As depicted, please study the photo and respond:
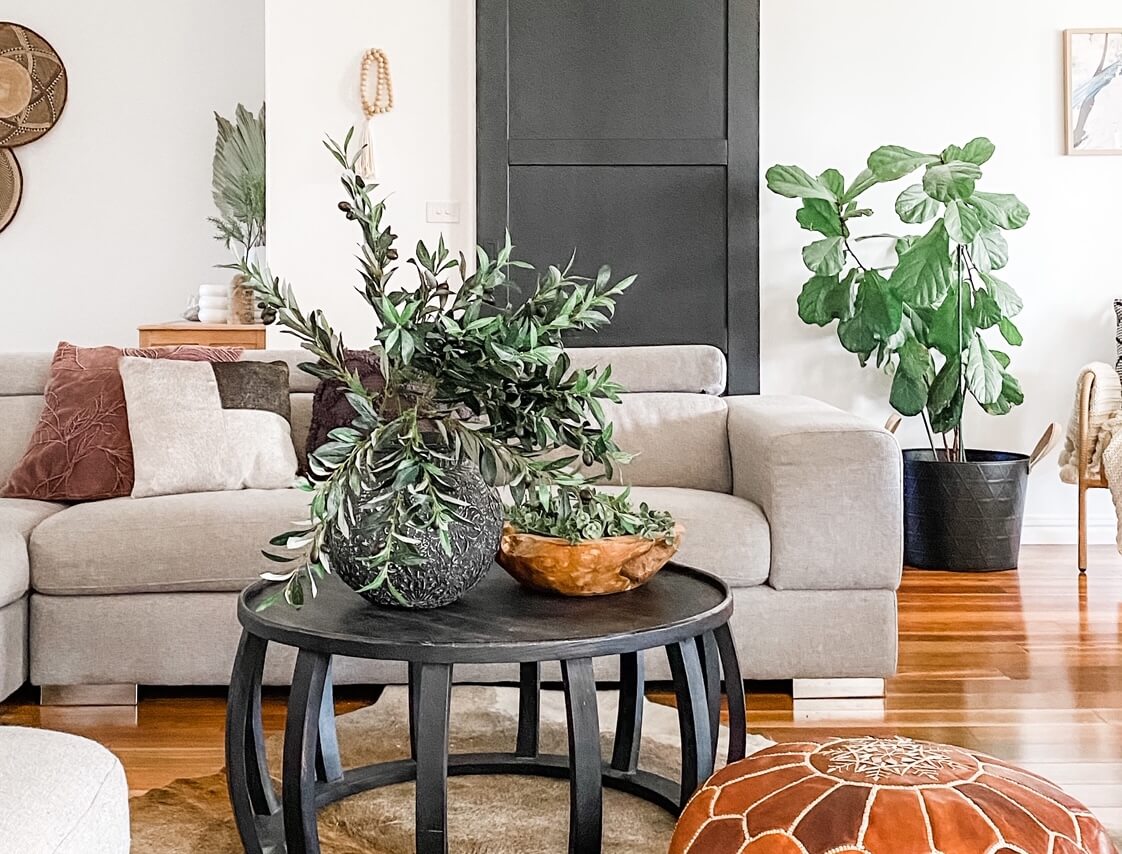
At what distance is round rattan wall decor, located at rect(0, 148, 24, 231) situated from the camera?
17.9 feet

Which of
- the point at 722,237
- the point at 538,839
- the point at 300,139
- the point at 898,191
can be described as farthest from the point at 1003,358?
the point at 538,839

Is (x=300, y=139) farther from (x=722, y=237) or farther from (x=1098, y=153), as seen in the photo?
(x=1098, y=153)

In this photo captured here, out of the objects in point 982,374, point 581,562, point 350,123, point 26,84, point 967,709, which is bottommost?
point 967,709

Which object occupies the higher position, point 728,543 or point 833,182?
point 833,182

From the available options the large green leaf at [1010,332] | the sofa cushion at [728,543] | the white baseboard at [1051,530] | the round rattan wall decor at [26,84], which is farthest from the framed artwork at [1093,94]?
the round rattan wall decor at [26,84]

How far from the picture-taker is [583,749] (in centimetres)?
160

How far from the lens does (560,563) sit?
5.82ft

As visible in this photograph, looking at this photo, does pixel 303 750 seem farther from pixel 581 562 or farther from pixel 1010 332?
pixel 1010 332

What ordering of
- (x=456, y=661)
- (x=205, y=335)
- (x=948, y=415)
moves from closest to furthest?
(x=456, y=661) < (x=948, y=415) < (x=205, y=335)

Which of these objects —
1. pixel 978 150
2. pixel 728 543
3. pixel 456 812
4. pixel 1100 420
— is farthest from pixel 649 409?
pixel 1100 420

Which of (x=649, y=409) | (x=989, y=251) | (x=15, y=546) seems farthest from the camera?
(x=989, y=251)

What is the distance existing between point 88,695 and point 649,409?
1501 millimetres

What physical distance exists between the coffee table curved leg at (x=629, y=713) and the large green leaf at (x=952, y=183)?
2.52m

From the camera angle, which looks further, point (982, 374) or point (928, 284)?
point (982, 374)
